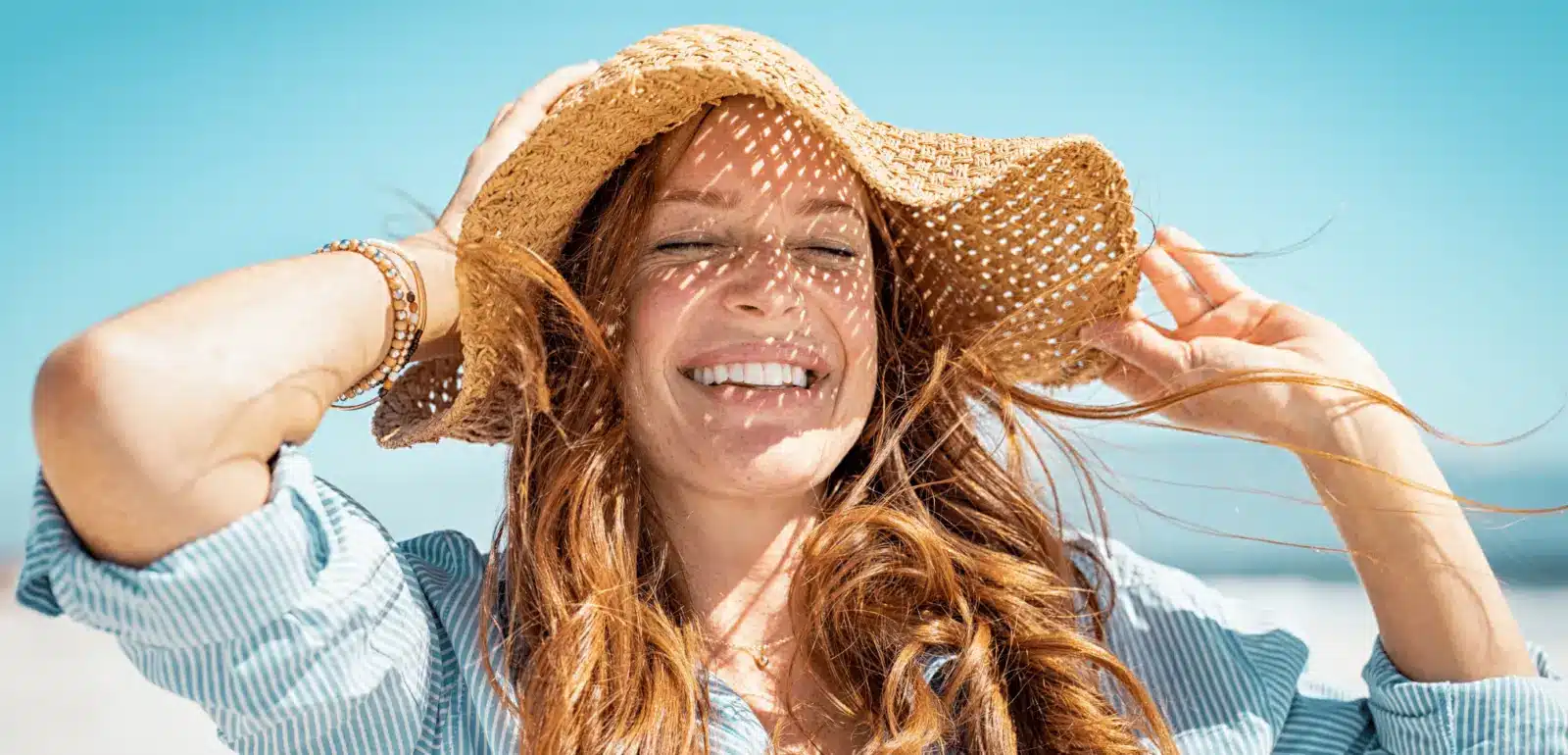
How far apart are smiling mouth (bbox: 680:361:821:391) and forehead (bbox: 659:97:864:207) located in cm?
29

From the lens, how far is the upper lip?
200 centimetres

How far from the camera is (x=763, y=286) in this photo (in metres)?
1.99

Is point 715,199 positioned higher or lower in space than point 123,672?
higher

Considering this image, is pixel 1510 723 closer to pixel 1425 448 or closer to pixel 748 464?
pixel 1425 448

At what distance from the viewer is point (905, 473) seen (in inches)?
92.4

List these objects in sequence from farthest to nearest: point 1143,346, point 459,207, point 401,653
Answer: point 1143,346 → point 459,207 → point 401,653

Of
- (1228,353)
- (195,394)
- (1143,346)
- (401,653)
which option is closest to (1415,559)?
(1228,353)

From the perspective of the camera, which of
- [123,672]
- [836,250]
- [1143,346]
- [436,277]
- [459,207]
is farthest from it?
[123,672]

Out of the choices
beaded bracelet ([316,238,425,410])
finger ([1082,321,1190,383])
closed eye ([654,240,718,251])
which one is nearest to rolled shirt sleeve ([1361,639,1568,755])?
finger ([1082,321,1190,383])

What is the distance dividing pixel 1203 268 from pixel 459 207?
55.7 inches

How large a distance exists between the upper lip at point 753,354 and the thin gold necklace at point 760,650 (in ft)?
1.70

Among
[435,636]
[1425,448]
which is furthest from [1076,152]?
[435,636]

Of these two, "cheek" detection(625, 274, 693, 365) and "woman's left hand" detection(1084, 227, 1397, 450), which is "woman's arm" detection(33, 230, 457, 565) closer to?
"cheek" detection(625, 274, 693, 365)

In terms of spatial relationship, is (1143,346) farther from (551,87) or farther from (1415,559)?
(551,87)
